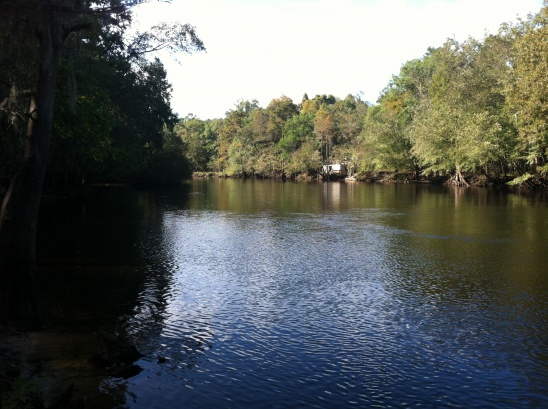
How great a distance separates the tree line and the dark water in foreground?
28417mm

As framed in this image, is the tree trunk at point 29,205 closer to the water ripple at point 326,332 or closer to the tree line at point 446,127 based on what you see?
the water ripple at point 326,332

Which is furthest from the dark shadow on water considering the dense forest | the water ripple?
the dense forest

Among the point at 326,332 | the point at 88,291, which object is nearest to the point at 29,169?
the point at 88,291

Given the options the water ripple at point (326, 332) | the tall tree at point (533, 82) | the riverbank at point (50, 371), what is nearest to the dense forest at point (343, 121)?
the tall tree at point (533, 82)

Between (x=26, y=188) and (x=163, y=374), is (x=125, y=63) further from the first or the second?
(x=163, y=374)

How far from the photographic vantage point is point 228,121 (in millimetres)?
160875

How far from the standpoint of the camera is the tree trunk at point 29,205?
11242 mm

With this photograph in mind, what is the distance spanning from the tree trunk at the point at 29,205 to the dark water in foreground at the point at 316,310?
150 cm

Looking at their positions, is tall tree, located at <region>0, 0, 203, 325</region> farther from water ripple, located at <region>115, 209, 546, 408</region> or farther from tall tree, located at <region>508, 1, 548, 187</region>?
tall tree, located at <region>508, 1, 548, 187</region>

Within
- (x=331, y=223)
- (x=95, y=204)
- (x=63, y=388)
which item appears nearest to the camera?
(x=63, y=388)

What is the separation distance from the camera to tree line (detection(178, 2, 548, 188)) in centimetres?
5175

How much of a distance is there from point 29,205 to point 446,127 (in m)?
66.9

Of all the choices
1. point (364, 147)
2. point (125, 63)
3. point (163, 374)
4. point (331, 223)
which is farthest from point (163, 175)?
point (163, 374)

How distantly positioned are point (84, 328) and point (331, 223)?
22738mm
